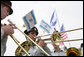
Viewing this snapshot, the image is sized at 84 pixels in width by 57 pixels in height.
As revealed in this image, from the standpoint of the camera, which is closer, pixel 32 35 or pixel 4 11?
pixel 4 11

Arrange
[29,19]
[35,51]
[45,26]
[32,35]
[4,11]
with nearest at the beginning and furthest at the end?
[4,11]
[29,19]
[35,51]
[32,35]
[45,26]

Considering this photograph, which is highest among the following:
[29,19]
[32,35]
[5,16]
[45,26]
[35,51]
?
[5,16]

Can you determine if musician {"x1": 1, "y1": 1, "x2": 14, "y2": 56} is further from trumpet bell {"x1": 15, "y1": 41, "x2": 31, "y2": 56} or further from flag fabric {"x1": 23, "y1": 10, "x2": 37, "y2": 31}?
trumpet bell {"x1": 15, "y1": 41, "x2": 31, "y2": 56}

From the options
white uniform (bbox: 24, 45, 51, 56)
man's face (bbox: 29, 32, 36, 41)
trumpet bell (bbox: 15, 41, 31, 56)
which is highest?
man's face (bbox: 29, 32, 36, 41)

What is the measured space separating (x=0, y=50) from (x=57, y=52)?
2702 millimetres

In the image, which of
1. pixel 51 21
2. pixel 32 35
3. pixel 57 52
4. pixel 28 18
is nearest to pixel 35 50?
pixel 32 35

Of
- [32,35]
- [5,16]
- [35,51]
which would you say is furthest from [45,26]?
[5,16]

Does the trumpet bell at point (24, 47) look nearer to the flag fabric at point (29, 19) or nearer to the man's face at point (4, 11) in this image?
the flag fabric at point (29, 19)

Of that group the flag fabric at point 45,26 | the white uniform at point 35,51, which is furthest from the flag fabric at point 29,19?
the flag fabric at point 45,26

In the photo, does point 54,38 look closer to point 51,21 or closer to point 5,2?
point 5,2

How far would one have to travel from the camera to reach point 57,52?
154 inches

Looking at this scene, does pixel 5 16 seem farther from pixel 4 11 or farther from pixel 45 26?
pixel 45 26

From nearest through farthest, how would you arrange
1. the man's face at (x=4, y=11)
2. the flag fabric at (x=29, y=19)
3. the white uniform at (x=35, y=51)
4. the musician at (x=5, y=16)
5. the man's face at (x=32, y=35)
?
the musician at (x=5, y=16) < the man's face at (x=4, y=11) < the flag fabric at (x=29, y=19) < the white uniform at (x=35, y=51) < the man's face at (x=32, y=35)

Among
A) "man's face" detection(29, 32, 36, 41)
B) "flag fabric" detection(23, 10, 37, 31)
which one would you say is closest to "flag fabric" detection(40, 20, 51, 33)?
"man's face" detection(29, 32, 36, 41)
